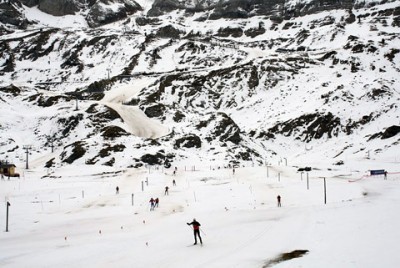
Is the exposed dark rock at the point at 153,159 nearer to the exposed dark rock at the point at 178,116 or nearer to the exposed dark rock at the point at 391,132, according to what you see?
the exposed dark rock at the point at 178,116

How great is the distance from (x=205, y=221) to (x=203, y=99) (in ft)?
306

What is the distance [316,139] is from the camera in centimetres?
9081

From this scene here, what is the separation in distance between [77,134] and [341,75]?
264ft

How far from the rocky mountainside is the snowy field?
19.4m

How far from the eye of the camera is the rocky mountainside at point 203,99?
79562 mm

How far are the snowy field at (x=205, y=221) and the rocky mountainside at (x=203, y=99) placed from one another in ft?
63.6

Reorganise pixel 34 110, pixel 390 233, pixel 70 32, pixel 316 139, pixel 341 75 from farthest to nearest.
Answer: pixel 70 32, pixel 341 75, pixel 34 110, pixel 316 139, pixel 390 233

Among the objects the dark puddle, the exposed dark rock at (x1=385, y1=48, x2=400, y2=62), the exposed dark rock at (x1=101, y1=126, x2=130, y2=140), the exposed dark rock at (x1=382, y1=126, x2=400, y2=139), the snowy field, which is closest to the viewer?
the dark puddle

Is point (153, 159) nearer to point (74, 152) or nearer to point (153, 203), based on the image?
point (74, 152)

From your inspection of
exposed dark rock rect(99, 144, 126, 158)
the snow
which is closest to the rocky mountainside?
exposed dark rock rect(99, 144, 126, 158)

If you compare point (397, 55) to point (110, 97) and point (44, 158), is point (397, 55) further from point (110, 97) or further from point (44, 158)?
point (44, 158)

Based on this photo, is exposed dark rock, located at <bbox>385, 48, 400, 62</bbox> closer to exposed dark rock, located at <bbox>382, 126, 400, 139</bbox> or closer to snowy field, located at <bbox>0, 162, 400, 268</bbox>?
exposed dark rock, located at <bbox>382, 126, 400, 139</bbox>

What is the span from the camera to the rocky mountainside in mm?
79562

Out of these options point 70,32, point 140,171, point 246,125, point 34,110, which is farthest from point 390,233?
point 70,32
